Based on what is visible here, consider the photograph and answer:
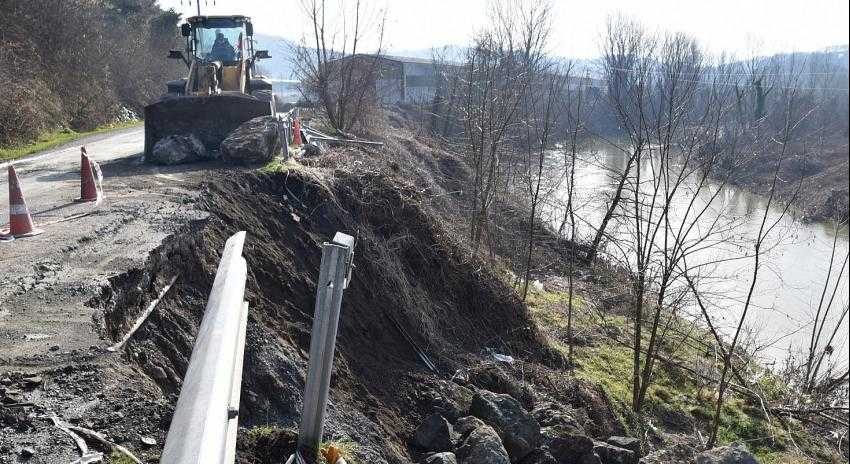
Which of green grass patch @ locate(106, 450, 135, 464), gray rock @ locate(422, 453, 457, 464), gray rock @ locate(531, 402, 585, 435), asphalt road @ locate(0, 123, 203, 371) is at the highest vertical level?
asphalt road @ locate(0, 123, 203, 371)

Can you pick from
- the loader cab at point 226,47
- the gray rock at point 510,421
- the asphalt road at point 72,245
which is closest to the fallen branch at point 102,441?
the asphalt road at point 72,245

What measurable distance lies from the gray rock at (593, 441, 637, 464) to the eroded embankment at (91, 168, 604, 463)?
159 centimetres

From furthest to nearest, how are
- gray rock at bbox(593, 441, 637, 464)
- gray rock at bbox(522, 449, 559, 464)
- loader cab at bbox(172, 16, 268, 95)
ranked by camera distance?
1. loader cab at bbox(172, 16, 268, 95)
2. gray rock at bbox(593, 441, 637, 464)
3. gray rock at bbox(522, 449, 559, 464)

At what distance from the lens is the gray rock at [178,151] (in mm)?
12297

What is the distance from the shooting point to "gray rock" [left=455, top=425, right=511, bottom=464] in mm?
6793

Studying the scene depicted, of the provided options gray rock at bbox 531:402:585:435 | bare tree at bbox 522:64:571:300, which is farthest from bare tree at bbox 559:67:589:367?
gray rock at bbox 531:402:585:435

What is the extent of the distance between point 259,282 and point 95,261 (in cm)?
219

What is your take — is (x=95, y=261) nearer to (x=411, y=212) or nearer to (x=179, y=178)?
(x=179, y=178)

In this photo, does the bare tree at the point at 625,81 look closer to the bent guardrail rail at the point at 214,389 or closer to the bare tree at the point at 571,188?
the bare tree at the point at 571,188

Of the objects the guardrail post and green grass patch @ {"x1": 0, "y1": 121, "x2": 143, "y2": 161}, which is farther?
green grass patch @ {"x1": 0, "y1": 121, "x2": 143, "y2": 161}

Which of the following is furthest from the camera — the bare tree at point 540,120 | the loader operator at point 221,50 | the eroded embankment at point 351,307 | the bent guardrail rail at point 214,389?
the bare tree at point 540,120

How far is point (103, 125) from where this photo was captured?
27.0m

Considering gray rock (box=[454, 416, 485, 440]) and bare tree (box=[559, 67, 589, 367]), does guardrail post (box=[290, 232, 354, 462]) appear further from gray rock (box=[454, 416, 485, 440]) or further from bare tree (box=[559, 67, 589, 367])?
bare tree (box=[559, 67, 589, 367])

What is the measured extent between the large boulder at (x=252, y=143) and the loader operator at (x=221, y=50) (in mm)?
5779
